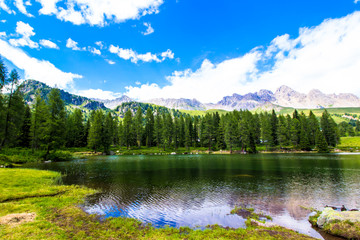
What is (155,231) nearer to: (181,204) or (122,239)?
(122,239)

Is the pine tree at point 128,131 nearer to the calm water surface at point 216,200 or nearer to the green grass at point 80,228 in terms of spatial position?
the calm water surface at point 216,200

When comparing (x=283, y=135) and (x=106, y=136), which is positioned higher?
(x=106, y=136)

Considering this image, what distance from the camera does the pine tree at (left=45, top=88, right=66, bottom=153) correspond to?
53772mm

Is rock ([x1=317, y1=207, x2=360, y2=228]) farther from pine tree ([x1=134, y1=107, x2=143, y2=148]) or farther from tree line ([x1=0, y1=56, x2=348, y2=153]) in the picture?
pine tree ([x1=134, y1=107, x2=143, y2=148])

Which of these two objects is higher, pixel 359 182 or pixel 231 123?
pixel 231 123

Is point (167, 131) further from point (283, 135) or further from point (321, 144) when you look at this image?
point (321, 144)

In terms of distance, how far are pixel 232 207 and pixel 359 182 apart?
77.6 ft

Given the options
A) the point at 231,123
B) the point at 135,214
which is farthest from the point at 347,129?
the point at 135,214

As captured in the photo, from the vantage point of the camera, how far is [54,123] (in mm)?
52750

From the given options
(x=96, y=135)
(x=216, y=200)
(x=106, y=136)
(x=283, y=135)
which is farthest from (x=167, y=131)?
(x=216, y=200)

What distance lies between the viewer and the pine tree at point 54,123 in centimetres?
5377

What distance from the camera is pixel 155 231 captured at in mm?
11445

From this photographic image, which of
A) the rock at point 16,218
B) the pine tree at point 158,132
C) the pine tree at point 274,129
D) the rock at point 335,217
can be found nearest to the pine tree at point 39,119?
the rock at point 16,218

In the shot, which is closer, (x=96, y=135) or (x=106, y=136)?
(x=96, y=135)
